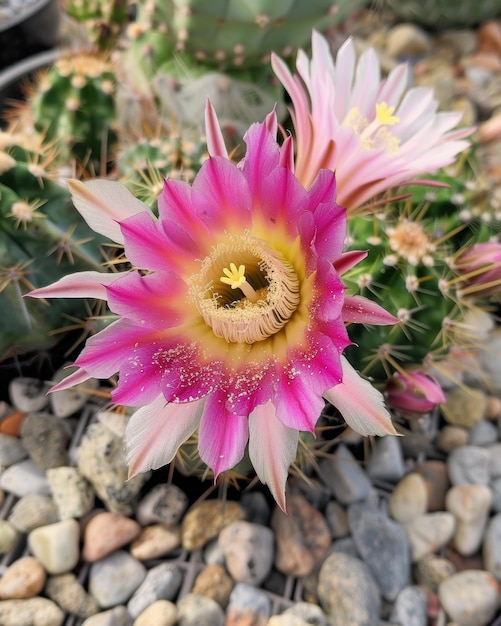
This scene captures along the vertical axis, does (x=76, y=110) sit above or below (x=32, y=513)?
above

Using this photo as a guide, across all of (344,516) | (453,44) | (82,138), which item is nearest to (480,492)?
(344,516)

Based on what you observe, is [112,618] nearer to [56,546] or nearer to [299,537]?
[56,546]

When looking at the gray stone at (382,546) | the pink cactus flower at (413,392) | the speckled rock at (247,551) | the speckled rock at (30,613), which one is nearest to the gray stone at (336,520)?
the gray stone at (382,546)

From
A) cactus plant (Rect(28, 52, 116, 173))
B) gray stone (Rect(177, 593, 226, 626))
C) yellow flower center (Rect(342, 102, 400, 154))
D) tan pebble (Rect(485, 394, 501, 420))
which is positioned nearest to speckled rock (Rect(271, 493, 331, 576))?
gray stone (Rect(177, 593, 226, 626))

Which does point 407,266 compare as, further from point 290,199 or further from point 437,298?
point 290,199

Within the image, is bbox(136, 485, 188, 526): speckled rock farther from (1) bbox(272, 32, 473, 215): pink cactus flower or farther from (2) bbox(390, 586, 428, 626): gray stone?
(1) bbox(272, 32, 473, 215): pink cactus flower

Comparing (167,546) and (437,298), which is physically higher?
(437,298)

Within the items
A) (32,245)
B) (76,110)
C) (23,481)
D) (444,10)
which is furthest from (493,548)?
(444,10)
